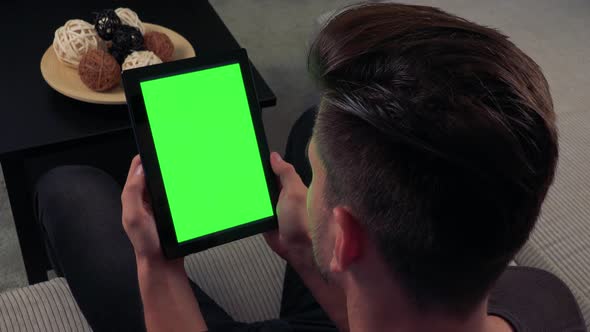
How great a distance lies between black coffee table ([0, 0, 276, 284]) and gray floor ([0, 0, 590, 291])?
4.9 inches

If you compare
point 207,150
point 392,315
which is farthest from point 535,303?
point 207,150

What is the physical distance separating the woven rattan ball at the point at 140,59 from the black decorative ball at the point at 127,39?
0.04m

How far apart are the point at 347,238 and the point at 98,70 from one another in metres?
0.74

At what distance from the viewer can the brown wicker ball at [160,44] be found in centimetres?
120

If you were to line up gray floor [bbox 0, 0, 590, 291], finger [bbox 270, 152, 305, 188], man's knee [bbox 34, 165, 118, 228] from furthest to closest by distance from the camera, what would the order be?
gray floor [bbox 0, 0, 590, 291] < man's knee [bbox 34, 165, 118, 228] < finger [bbox 270, 152, 305, 188]

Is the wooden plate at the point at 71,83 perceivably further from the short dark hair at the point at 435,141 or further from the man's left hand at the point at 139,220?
the short dark hair at the point at 435,141

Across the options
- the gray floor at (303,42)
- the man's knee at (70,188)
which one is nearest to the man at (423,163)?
the man's knee at (70,188)

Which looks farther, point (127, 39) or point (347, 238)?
point (127, 39)

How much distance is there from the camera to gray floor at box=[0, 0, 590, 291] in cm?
147

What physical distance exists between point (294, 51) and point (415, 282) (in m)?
1.74

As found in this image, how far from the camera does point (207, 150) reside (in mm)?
813

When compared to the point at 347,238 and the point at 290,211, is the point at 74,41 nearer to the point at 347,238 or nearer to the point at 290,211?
the point at 290,211

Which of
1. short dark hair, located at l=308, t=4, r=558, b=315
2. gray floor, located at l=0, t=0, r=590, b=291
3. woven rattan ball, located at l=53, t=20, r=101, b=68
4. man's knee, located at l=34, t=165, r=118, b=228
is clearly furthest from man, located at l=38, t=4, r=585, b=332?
woven rattan ball, located at l=53, t=20, r=101, b=68

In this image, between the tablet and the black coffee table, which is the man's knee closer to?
the black coffee table
